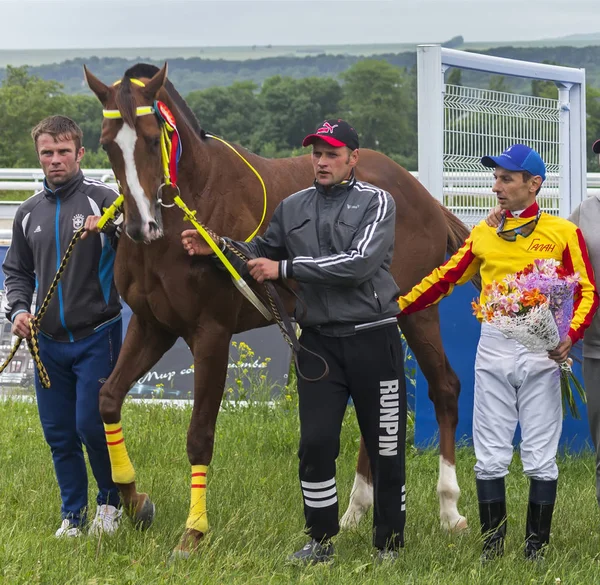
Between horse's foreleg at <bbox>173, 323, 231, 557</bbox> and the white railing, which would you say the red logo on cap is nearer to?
horse's foreleg at <bbox>173, 323, 231, 557</bbox>

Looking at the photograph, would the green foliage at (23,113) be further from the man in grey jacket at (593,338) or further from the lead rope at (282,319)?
the man in grey jacket at (593,338)

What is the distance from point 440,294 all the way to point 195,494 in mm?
1502

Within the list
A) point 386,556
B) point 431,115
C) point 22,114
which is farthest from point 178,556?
point 22,114

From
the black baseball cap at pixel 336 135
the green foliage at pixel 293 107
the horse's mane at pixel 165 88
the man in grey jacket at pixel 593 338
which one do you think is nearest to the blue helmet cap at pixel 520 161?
the man in grey jacket at pixel 593 338

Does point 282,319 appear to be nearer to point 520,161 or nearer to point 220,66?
point 520,161

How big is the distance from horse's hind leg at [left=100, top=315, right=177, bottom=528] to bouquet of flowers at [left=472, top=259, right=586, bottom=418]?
5.53 ft

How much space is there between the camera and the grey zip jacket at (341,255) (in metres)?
4.00

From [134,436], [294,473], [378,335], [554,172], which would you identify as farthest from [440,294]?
[554,172]

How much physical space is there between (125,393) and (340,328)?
1.26 meters

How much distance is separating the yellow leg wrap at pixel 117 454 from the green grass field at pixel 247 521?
24cm

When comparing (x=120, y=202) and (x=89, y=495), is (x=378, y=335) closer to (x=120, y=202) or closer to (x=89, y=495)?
(x=120, y=202)

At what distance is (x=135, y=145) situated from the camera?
4.09 meters

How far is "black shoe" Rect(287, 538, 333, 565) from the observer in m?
4.18

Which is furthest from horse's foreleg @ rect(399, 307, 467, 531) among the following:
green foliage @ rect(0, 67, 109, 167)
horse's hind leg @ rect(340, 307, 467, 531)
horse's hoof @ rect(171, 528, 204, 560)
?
green foliage @ rect(0, 67, 109, 167)
